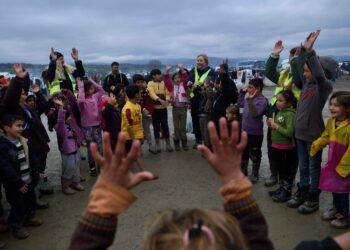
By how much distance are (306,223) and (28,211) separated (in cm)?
335

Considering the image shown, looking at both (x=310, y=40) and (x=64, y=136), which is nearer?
(x=310, y=40)

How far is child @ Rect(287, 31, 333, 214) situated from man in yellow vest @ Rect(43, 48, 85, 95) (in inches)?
160

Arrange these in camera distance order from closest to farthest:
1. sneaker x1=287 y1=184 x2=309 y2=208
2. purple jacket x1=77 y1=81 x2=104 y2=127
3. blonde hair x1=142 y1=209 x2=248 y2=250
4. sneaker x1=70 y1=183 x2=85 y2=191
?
blonde hair x1=142 y1=209 x2=248 y2=250, sneaker x1=287 y1=184 x2=309 y2=208, sneaker x1=70 y1=183 x2=85 y2=191, purple jacket x1=77 y1=81 x2=104 y2=127

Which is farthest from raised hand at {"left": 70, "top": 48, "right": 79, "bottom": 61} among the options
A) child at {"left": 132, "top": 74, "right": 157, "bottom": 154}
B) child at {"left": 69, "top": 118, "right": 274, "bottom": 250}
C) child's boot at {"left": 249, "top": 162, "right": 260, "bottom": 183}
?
child at {"left": 69, "top": 118, "right": 274, "bottom": 250}

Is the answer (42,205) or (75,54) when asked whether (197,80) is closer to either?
(75,54)

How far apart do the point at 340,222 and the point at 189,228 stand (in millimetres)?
3491

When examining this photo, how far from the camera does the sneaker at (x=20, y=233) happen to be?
12.9ft

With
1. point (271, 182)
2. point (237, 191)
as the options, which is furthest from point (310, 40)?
point (237, 191)

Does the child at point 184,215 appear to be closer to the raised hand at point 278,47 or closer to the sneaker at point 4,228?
the sneaker at point 4,228

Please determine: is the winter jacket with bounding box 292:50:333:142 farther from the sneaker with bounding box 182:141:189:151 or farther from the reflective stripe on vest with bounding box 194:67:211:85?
the sneaker with bounding box 182:141:189:151

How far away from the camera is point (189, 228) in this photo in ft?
3.61

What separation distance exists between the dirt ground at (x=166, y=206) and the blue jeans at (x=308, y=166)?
370mm

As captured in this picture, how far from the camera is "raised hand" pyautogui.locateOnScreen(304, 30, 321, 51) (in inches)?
151

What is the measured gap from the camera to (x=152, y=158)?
23.1 ft
